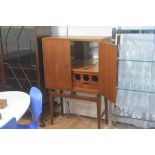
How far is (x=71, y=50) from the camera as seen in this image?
243 centimetres

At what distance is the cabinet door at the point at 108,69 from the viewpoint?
2024 millimetres

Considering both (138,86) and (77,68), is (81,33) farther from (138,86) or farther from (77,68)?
(138,86)

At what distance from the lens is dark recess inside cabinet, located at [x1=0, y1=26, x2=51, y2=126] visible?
2582mm

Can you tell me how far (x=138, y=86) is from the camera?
2.22 metres

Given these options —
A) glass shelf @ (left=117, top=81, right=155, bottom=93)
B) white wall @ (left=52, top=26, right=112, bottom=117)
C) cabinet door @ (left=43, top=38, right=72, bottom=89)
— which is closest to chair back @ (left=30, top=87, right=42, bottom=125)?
cabinet door @ (left=43, top=38, right=72, bottom=89)

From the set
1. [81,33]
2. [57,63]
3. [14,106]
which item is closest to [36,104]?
[14,106]

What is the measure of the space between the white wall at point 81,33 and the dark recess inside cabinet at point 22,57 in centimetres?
17

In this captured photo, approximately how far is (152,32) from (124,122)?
44.6 inches

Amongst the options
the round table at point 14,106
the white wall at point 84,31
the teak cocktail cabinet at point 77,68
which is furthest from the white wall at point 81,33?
the round table at point 14,106

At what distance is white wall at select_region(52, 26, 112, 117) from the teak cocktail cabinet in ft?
0.46

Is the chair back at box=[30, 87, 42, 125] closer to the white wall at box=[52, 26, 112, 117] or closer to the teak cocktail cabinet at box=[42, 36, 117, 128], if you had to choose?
the teak cocktail cabinet at box=[42, 36, 117, 128]

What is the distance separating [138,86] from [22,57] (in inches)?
56.0

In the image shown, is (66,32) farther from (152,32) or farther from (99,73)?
(152,32)
